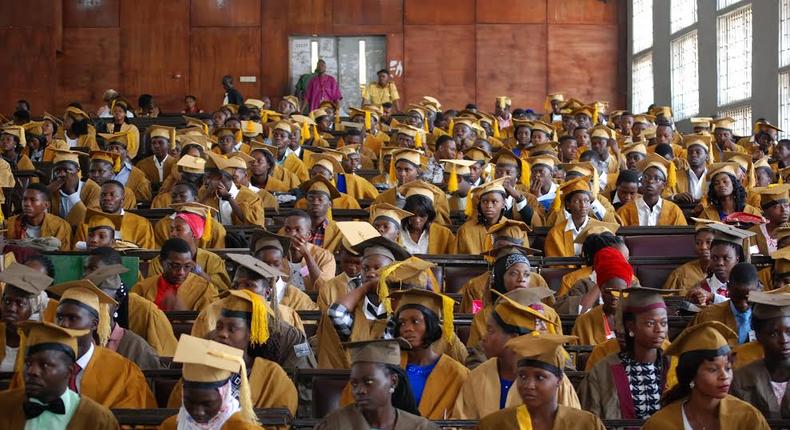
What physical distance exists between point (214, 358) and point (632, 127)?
38.0ft

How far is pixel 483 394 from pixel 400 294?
31.2 inches

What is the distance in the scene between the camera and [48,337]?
16.4 feet

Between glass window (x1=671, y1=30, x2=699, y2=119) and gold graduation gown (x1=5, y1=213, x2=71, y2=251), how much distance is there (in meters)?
11.5

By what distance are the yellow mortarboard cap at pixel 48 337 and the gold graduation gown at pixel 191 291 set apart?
2143 millimetres

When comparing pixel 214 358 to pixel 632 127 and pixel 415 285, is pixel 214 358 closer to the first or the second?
pixel 415 285

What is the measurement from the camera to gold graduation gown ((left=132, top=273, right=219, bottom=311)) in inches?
285

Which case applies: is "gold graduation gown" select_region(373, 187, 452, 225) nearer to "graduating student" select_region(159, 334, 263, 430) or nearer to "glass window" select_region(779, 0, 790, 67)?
"graduating student" select_region(159, 334, 263, 430)

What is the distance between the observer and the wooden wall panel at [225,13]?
2230cm

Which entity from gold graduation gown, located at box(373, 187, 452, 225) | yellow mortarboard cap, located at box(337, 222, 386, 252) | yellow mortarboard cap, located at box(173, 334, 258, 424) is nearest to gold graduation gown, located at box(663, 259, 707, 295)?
yellow mortarboard cap, located at box(337, 222, 386, 252)

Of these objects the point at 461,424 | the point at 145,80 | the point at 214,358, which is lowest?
the point at 461,424

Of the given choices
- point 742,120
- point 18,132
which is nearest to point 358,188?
point 18,132

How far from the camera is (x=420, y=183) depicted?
30.1 feet

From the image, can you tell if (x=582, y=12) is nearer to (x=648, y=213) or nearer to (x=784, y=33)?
(x=784, y=33)

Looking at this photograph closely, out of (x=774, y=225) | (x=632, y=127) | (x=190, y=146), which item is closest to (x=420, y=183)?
(x=774, y=225)
